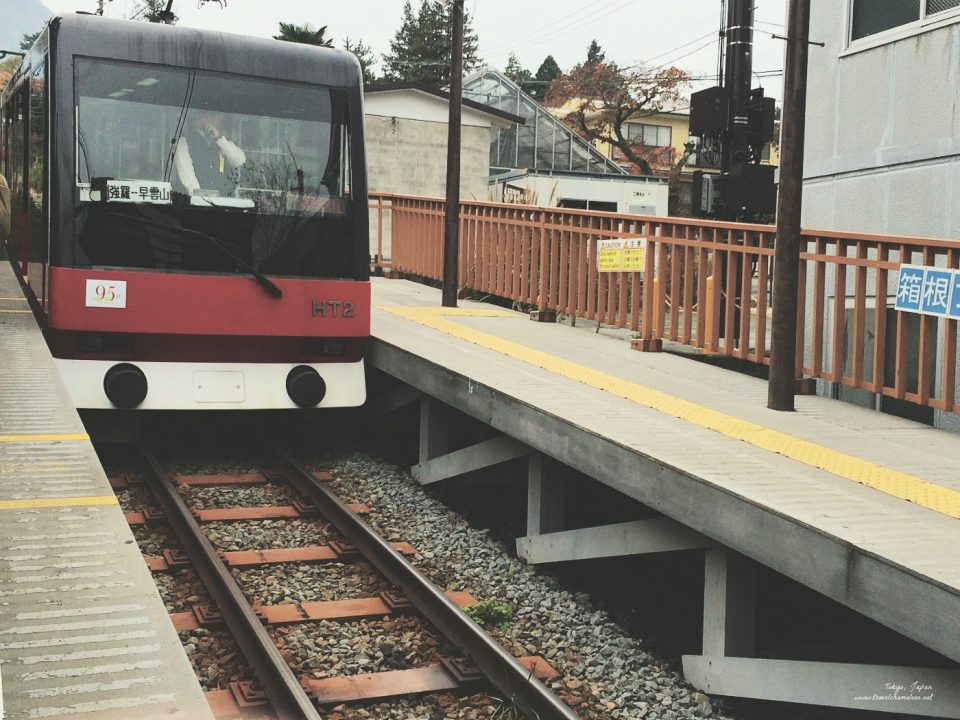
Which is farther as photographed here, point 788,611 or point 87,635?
point 788,611

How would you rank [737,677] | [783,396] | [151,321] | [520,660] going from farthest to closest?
[151,321] → [783,396] → [520,660] → [737,677]

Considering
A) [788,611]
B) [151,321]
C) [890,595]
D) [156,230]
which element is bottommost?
[788,611]

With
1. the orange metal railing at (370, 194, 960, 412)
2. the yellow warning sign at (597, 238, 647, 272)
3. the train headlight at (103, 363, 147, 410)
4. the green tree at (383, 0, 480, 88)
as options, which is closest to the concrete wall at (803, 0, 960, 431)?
the orange metal railing at (370, 194, 960, 412)

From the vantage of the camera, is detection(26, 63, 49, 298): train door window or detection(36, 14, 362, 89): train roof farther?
detection(26, 63, 49, 298): train door window

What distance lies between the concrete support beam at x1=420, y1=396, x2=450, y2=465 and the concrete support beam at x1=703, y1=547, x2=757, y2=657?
12.8 feet

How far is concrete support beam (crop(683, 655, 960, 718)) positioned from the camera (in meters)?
4.18

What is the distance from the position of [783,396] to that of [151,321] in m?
4.43

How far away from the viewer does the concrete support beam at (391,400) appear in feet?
31.6

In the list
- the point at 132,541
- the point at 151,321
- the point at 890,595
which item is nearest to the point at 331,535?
the point at 151,321

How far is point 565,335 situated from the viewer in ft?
35.7

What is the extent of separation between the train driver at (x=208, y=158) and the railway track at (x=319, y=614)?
218 centimetres

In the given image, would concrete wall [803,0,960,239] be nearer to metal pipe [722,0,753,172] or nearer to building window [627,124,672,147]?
metal pipe [722,0,753,172]

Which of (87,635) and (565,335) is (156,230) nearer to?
(565,335)

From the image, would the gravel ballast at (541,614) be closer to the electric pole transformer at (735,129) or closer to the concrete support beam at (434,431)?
the concrete support beam at (434,431)
